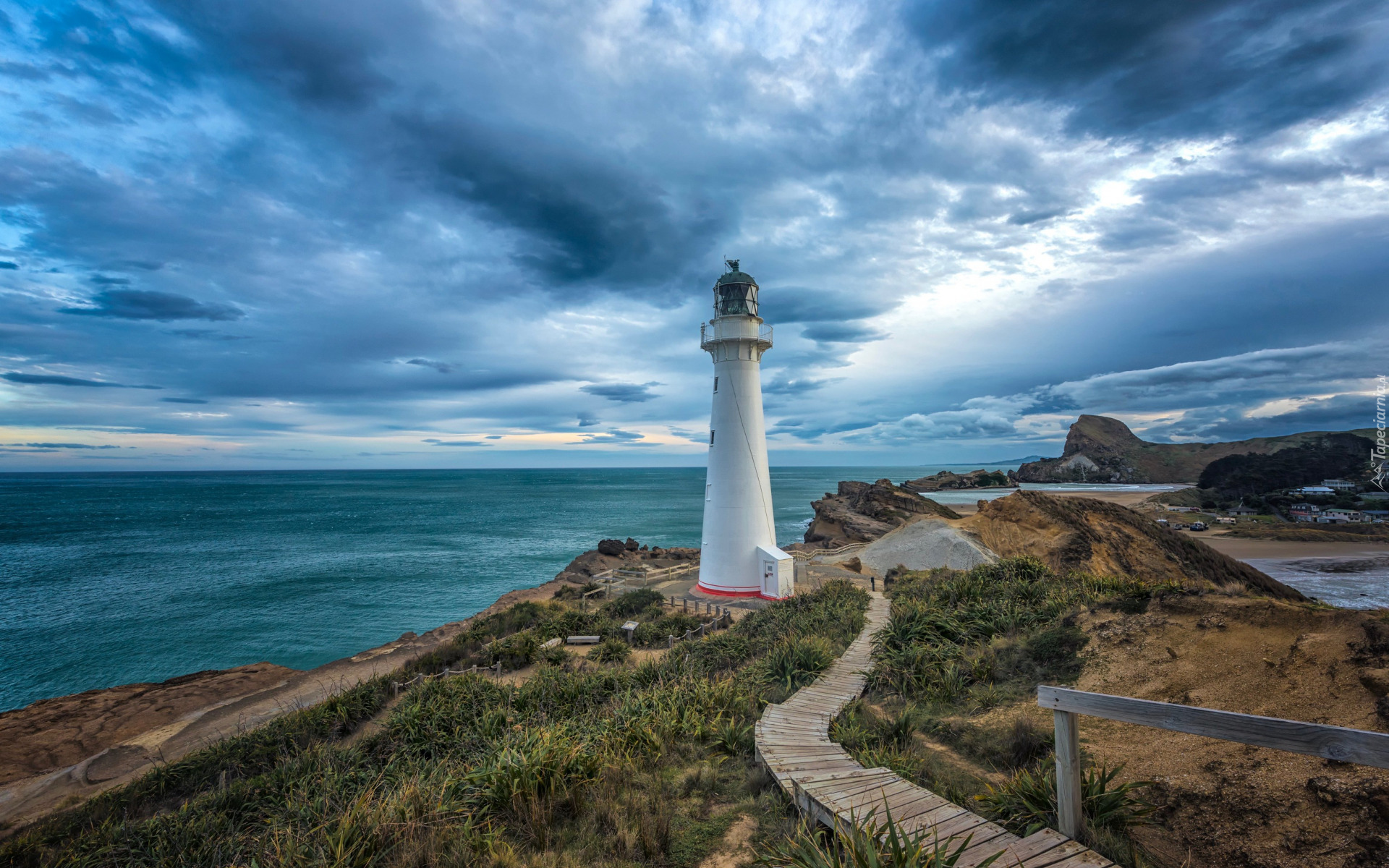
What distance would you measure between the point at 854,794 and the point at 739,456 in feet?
47.2

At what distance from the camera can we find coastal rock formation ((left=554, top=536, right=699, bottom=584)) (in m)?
30.7

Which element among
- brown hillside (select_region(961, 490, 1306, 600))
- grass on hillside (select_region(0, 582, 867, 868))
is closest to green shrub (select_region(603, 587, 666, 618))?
grass on hillside (select_region(0, 582, 867, 868))


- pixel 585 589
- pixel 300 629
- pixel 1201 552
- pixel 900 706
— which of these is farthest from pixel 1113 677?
pixel 300 629

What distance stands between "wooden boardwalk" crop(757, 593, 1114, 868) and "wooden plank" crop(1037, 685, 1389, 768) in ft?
3.05

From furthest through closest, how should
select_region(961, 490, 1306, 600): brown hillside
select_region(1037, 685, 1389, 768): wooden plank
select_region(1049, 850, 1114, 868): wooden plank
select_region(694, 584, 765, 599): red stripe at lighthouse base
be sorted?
select_region(694, 584, 765, 599): red stripe at lighthouse base < select_region(961, 490, 1306, 600): brown hillside < select_region(1049, 850, 1114, 868): wooden plank < select_region(1037, 685, 1389, 768): wooden plank

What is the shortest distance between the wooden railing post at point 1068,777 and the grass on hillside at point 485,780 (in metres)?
2.19

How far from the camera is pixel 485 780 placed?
18.0ft

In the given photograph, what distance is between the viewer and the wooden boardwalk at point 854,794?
366cm

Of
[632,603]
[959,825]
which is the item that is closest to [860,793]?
[959,825]

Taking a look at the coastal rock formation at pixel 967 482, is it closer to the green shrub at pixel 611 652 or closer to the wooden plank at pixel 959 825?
the green shrub at pixel 611 652

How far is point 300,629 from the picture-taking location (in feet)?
81.7

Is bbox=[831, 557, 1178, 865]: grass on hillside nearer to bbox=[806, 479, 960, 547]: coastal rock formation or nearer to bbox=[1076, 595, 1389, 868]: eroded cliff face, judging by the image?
bbox=[1076, 595, 1389, 868]: eroded cliff face

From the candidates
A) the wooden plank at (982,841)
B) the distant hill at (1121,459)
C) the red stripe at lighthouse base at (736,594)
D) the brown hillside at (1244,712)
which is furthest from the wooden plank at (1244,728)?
the distant hill at (1121,459)

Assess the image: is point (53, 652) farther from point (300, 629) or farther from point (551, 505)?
point (551, 505)
